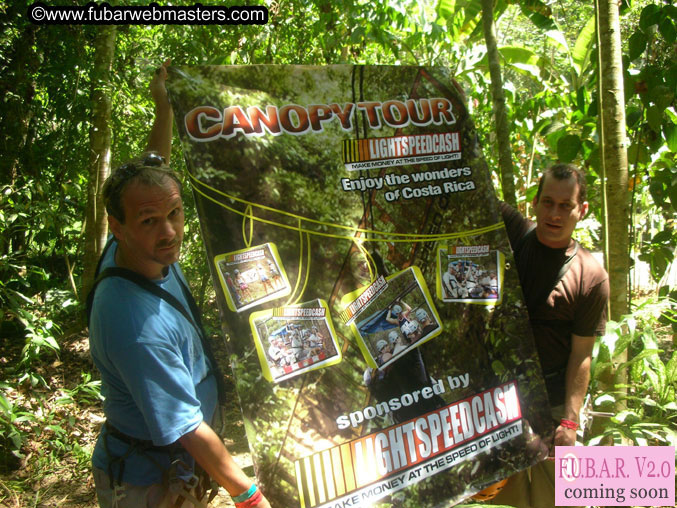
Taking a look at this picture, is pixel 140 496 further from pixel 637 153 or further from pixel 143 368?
pixel 637 153

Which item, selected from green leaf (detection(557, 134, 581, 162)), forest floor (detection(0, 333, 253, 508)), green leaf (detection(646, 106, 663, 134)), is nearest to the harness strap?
forest floor (detection(0, 333, 253, 508))

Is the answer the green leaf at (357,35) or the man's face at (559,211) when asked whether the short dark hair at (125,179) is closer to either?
the man's face at (559,211)

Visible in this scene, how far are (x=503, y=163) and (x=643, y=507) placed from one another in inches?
77.3

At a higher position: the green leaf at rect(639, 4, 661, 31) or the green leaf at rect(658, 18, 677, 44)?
the green leaf at rect(639, 4, 661, 31)

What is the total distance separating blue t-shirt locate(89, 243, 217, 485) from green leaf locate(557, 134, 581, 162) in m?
2.82

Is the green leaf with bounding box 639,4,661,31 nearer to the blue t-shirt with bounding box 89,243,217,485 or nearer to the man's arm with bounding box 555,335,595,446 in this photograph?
the man's arm with bounding box 555,335,595,446

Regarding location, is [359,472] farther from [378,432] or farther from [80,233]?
[80,233]

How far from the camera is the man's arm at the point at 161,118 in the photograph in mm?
2023

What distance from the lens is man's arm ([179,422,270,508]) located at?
1.60 meters

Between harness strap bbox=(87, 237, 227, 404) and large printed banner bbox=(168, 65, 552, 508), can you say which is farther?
large printed banner bbox=(168, 65, 552, 508)

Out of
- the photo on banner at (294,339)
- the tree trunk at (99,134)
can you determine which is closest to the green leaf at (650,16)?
the photo on banner at (294,339)

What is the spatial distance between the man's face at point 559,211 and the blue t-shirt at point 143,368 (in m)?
1.60

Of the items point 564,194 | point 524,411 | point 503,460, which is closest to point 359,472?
point 503,460

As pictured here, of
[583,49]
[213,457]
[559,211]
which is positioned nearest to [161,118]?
[213,457]
